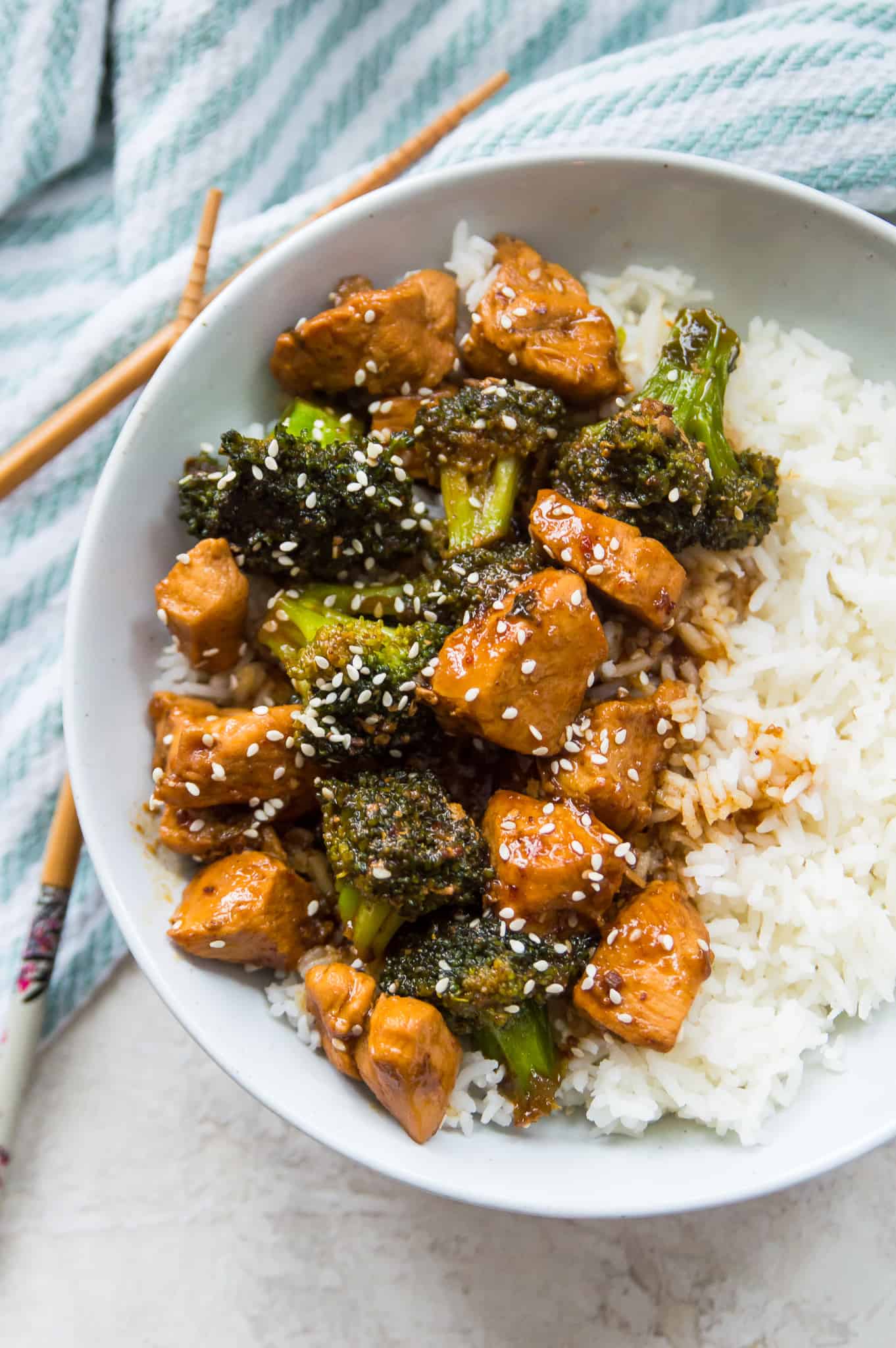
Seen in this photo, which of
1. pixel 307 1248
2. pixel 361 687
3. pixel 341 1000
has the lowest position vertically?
pixel 307 1248

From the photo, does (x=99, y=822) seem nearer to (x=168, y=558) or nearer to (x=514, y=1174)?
(x=168, y=558)

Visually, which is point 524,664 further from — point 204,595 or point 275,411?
point 275,411

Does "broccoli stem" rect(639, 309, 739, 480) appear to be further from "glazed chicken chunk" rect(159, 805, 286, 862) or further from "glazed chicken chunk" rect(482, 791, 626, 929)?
"glazed chicken chunk" rect(159, 805, 286, 862)

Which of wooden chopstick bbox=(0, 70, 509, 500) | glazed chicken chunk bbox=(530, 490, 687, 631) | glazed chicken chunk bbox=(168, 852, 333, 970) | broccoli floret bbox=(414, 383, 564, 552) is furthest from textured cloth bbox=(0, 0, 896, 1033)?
glazed chicken chunk bbox=(530, 490, 687, 631)

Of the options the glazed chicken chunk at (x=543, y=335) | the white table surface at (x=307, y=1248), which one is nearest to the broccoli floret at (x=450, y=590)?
the glazed chicken chunk at (x=543, y=335)

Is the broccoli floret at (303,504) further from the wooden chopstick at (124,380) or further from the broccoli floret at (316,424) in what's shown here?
the wooden chopstick at (124,380)

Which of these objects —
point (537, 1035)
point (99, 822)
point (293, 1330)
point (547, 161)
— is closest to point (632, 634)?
point (537, 1035)

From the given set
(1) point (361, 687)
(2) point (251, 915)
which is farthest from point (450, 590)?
(2) point (251, 915)

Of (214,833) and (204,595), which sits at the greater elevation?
(204,595)
